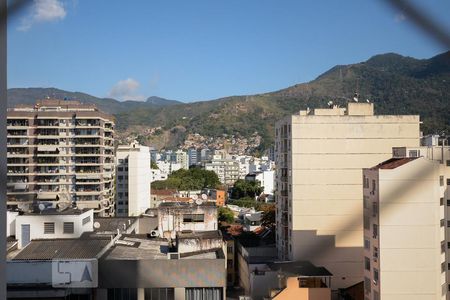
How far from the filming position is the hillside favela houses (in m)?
0.93

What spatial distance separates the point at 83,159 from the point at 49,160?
658 millimetres

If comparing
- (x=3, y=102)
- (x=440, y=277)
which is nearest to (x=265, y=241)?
(x=440, y=277)

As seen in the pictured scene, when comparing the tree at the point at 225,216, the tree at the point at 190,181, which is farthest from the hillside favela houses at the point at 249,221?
the tree at the point at 190,181

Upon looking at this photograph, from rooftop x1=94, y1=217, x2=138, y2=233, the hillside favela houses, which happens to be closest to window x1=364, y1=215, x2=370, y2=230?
Answer: the hillside favela houses

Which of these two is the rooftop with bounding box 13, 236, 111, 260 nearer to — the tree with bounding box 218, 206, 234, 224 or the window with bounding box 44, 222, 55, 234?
the window with bounding box 44, 222, 55, 234

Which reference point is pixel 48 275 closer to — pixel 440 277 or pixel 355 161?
pixel 440 277

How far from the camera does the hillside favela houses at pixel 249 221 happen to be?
927mm

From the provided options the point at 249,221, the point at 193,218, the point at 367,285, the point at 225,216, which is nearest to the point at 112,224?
the point at 193,218

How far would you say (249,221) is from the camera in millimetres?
11242

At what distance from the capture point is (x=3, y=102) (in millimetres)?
556

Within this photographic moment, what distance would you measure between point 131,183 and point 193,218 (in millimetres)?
5757

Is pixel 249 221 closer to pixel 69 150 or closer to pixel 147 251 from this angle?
pixel 69 150

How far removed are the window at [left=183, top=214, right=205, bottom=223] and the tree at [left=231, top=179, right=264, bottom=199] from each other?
36.0 feet

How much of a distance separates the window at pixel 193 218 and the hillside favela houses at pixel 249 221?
0.01m
